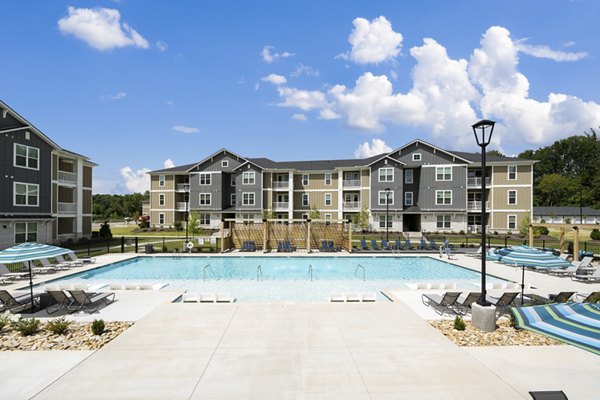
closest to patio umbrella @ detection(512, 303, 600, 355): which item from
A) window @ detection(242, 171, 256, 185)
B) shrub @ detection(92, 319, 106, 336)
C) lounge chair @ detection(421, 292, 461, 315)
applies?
lounge chair @ detection(421, 292, 461, 315)

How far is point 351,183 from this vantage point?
4703cm

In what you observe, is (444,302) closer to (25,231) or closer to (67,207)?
(25,231)

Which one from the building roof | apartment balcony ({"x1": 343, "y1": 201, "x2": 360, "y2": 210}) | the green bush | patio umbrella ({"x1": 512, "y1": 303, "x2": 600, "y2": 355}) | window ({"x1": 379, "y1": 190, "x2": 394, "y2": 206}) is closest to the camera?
patio umbrella ({"x1": 512, "y1": 303, "x2": 600, "y2": 355})

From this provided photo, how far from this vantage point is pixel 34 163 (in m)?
29.4

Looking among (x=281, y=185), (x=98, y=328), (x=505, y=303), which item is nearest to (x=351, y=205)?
(x=281, y=185)

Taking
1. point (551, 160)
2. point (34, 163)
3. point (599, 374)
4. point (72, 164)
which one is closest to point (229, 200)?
point (72, 164)

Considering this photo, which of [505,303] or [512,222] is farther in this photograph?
[512,222]

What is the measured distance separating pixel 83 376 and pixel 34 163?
3048cm

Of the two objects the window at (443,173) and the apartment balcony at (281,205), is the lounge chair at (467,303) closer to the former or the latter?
the window at (443,173)

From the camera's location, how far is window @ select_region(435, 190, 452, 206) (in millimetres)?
43562

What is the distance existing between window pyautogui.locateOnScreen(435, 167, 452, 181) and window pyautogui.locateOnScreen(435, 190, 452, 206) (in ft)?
5.74

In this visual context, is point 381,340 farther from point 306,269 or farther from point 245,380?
point 306,269

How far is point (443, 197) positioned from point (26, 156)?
46.1m

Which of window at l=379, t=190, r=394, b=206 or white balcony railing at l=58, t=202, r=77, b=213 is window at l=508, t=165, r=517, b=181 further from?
white balcony railing at l=58, t=202, r=77, b=213
